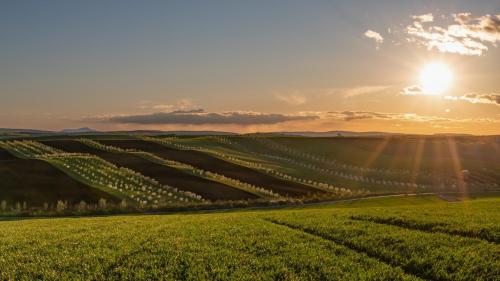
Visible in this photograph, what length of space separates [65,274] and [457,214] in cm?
1999

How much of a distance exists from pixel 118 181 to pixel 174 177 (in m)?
9.05

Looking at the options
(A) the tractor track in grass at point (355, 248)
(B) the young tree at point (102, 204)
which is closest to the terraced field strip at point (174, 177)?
(B) the young tree at point (102, 204)

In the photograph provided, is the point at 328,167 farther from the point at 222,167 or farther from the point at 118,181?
the point at 118,181

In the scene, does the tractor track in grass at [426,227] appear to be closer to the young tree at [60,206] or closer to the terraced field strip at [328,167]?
the young tree at [60,206]

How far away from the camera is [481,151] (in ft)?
449

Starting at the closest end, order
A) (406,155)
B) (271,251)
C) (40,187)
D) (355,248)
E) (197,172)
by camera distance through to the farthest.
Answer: (271,251) < (355,248) < (40,187) < (197,172) < (406,155)

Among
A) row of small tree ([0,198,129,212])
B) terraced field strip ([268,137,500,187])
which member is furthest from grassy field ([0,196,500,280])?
terraced field strip ([268,137,500,187])

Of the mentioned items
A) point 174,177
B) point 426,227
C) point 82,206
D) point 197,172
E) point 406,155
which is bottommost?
point 82,206

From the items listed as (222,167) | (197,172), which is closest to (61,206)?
(197,172)

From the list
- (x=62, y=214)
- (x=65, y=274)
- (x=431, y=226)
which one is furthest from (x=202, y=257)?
(x=62, y=214)

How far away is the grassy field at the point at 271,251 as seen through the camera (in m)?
14.5

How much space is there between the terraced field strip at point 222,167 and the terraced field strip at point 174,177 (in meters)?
6.88

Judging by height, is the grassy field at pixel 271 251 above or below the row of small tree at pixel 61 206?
above

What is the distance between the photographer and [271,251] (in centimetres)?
1683
